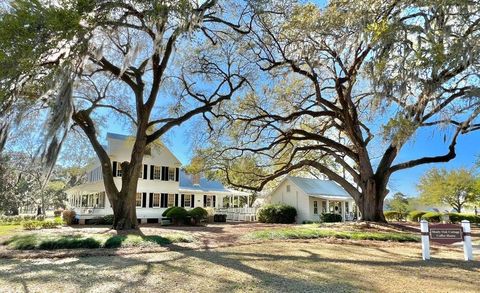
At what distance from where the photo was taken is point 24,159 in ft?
104

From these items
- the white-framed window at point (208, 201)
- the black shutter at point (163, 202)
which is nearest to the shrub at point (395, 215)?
the white-framed window at point (208, 201)

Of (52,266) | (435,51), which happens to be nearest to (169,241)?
(52,266)

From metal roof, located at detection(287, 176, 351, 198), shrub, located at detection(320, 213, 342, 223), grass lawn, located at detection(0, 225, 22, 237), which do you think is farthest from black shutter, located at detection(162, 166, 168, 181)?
shrub, located at detection(320, 213, 342, 223)

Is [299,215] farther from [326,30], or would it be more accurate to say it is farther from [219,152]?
[326,30]

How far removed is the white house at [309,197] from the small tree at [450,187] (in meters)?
12.2

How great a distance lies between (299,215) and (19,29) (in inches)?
1047

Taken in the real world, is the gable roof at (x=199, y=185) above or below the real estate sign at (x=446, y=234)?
above

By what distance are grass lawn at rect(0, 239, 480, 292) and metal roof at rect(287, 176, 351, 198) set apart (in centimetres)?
2145

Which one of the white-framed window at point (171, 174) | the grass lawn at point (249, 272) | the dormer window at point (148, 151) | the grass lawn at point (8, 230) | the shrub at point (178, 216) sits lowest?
the grass lawn at point (8, 230)

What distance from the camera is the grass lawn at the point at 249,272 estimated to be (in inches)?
240

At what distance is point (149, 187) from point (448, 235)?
22344 mm

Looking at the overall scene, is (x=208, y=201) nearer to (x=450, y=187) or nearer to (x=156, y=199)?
(x=156, y=199)

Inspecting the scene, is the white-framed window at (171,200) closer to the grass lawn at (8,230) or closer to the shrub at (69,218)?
the shrub at (69,218)

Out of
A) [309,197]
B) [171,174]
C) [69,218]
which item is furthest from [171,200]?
[309,197]
